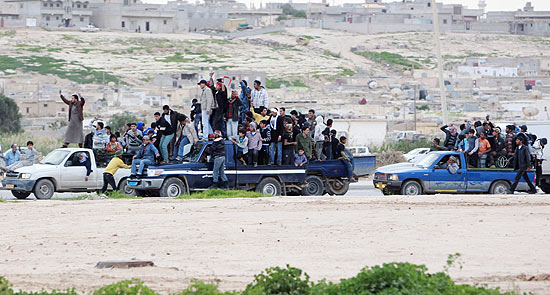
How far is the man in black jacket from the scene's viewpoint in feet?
77.5

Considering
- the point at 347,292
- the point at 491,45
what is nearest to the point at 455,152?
the point at 347,292

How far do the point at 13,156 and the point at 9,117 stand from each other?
3837cm

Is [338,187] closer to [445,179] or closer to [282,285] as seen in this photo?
[445,179]

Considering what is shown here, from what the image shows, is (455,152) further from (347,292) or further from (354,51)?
(354,51)

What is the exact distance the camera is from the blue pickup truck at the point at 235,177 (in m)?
22.3

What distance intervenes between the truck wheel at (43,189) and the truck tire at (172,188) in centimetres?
293

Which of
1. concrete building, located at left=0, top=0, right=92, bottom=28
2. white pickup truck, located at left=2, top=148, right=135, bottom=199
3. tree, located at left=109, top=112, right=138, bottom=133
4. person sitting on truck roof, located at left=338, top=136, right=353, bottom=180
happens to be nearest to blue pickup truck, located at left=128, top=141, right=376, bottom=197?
person sitting on truck roof, located at left=338, top=136, right=353, bottom=180

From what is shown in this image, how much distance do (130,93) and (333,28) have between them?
76.2 metres

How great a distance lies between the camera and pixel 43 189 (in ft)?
76.2

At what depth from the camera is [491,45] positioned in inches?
5758

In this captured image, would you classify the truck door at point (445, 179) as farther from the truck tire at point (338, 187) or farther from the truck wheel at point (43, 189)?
the truck wheel at point (43, 189)

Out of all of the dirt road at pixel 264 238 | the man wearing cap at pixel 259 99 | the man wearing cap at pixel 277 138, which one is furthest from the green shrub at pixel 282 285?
the man wearing cap at pixel 259 99

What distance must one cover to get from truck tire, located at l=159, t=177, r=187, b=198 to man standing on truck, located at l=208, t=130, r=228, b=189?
2.51 ft

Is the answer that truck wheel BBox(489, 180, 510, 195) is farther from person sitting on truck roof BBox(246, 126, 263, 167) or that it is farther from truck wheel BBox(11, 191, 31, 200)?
truck wheel BBox(11, 191, 31, 200)
